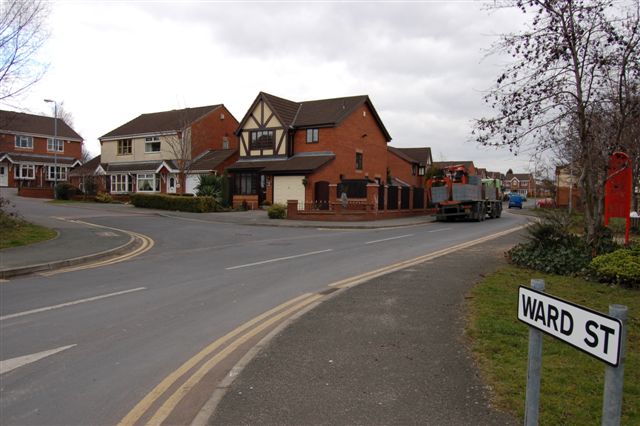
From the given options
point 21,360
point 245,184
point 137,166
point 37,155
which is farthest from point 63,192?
point 21,360

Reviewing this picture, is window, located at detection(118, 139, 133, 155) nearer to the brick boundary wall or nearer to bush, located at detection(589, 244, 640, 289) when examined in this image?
the brick boundary wall

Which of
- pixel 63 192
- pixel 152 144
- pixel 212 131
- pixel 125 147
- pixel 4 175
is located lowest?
pixel 63 192

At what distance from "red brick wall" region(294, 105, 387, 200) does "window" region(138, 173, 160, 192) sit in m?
16.0

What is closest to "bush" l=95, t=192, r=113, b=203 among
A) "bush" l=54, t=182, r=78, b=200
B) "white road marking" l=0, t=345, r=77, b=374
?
"bush" l=54, t=182, r=78, b=200

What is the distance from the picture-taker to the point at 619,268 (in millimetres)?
9641

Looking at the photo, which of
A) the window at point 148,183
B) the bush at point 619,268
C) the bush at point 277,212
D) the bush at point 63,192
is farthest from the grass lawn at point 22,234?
the bush at point 63,192

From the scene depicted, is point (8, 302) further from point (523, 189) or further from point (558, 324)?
point (523, 189)

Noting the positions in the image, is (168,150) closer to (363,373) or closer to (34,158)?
(34,158)

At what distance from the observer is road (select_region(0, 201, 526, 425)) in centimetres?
453

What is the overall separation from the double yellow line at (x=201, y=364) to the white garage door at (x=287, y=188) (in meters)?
29.0

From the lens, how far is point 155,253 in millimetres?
14867

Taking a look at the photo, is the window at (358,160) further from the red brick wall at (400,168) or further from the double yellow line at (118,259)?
the double yellow line at (118,259)

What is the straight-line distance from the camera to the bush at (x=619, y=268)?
9409 millimetres

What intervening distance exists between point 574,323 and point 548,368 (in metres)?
2.82
